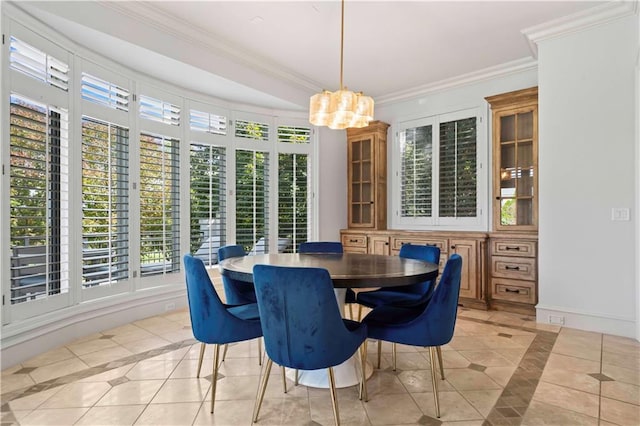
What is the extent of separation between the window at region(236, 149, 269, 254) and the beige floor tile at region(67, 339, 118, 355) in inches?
75.4

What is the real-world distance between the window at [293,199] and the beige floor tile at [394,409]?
3.15 meters

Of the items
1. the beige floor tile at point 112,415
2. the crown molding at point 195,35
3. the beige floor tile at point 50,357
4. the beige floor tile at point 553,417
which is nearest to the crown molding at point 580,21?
the crown molding at point 195,35

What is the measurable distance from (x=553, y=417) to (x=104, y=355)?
304cm

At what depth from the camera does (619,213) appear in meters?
3.18

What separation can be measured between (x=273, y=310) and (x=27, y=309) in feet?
7.20

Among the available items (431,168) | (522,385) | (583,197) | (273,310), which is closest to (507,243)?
(583,197)

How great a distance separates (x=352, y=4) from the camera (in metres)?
3.04

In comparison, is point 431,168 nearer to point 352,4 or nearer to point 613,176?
point 613,176

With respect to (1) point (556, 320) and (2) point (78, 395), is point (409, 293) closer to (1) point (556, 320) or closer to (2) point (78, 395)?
(1) point (556, 320)

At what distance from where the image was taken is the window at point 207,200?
4297mm

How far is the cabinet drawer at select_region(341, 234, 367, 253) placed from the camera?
5169mm

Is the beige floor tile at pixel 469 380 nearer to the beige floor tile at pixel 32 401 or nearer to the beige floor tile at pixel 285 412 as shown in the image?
the beige floor tile at pixel 285 412

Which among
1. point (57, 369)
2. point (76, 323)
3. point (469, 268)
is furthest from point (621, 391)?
point (76, 323)

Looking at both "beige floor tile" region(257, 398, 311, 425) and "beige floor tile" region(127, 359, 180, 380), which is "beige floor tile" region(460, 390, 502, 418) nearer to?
"beige floor tile" region(257, 398, 311, 425)
